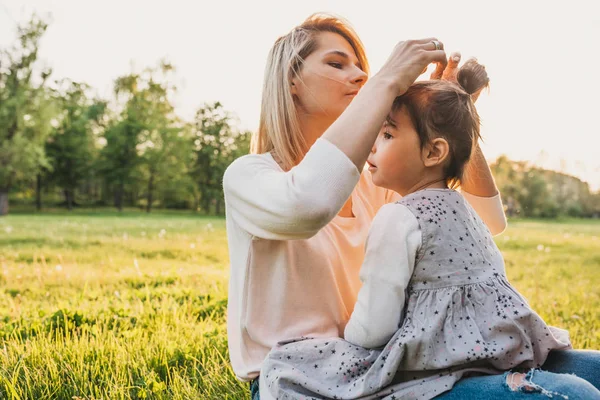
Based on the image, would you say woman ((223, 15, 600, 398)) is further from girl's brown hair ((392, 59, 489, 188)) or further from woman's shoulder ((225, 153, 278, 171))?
girl's brown hair ((392, 59, 489, 188))

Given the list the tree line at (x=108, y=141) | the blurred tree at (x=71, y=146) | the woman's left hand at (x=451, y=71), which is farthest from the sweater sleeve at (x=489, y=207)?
the blurred tree at (x=71, y=146)

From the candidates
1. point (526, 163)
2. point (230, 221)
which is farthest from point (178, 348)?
point (526, 163)

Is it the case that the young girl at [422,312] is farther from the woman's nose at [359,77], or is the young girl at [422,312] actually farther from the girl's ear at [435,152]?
the woman's nose at [359,77]

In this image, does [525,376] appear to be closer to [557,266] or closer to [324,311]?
[324,311]

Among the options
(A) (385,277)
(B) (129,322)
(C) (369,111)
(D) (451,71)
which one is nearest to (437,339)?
(A) (385,277)

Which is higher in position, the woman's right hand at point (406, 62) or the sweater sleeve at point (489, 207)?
the woman's right hand at point (406, 62)

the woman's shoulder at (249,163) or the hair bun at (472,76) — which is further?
the hair bun at (472,76)

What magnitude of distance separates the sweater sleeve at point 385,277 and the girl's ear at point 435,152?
27cm

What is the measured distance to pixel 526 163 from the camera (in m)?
44.2

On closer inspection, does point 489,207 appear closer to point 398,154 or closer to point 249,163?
point 398,154

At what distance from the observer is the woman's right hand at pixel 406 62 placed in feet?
5.52

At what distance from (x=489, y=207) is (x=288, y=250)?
42.1 inches

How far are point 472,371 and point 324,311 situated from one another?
604 mm

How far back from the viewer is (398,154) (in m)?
1.86
